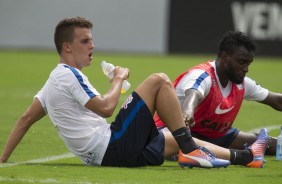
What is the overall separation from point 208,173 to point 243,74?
1669 millimetres

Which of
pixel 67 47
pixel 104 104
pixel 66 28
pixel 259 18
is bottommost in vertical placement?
pixel 259 18

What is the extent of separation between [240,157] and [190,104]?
0.71 meters

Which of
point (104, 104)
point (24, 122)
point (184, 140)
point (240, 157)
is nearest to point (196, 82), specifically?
point (240, 157)

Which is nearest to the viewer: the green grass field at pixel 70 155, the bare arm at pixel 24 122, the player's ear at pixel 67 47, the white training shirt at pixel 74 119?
the green grass field at pixel 70 155

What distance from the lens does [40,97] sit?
852 cm

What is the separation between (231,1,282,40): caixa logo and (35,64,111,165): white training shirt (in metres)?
20.0

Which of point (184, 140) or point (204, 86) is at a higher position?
point (204, 86)

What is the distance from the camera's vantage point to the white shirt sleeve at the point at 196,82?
29.3 ft

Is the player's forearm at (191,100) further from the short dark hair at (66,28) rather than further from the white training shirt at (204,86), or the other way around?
the short dark hair at (66,28)

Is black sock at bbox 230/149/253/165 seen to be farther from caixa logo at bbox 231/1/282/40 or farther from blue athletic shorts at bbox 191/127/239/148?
caixa logo at bbox 231/1/282/40

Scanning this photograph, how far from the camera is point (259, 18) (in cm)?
2778

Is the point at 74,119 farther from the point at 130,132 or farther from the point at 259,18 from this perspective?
the point at 259,18

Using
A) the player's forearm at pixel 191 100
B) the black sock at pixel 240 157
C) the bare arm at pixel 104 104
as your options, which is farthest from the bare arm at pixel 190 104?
the bare arm at pixel 104 104

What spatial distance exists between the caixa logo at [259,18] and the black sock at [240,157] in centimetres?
1935
